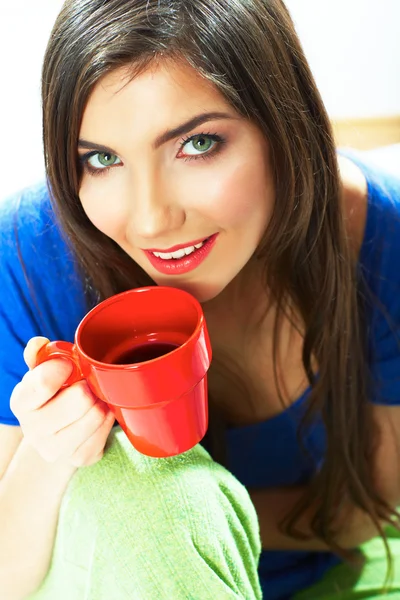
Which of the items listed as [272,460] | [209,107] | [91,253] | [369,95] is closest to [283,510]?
[272,460]

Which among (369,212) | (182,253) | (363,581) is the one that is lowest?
(363,581)

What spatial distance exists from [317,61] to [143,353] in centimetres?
140

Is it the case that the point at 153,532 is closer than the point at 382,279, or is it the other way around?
the point at 153,532

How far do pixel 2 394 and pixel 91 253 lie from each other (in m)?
0.23

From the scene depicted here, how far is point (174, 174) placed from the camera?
700 millimetres

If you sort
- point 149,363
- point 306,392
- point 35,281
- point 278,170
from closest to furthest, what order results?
1. point 149,363
2. point 278,170
3. point 35,281
4. point 306,392

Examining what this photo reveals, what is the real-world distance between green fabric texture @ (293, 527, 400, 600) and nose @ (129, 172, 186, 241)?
696mm

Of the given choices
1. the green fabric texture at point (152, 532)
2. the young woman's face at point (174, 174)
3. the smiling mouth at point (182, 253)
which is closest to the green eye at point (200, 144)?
the young woman's face at point (174, 174)

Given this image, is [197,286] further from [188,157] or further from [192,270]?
[188,157]

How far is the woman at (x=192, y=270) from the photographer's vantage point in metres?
0.66

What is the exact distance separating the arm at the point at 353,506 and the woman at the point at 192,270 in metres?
0.04

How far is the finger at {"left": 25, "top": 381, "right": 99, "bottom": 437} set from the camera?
0.64 meters

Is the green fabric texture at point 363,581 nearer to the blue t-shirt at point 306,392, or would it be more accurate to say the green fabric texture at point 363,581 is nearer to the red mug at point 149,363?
the blue t-shirt at point 306,392

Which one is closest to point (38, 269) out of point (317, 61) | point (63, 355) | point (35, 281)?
point (35, 281)
